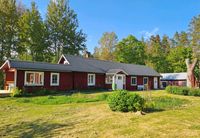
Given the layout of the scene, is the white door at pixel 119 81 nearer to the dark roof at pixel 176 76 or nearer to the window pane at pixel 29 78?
the window pane at pixel 29 78

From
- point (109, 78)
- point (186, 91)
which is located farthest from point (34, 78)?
point (186, 91)

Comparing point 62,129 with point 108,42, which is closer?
point 62,129

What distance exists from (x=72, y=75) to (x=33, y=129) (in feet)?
59.9

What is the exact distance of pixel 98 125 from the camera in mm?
8883

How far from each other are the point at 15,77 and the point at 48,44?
22624 mm

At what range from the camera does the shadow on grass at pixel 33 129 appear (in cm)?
806

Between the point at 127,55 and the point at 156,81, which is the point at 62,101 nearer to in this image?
the point at 156,81

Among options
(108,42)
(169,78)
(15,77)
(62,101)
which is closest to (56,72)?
(15,77)

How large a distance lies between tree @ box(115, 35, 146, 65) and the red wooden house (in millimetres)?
14285

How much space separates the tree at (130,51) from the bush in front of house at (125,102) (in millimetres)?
41214

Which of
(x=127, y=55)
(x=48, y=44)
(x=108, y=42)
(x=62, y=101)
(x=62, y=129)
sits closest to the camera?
(x=62, y=129)

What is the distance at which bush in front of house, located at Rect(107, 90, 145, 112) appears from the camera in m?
11.0

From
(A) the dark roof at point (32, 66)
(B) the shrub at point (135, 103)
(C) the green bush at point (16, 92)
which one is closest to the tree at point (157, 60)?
(A) the dark roof at point (32, 66)

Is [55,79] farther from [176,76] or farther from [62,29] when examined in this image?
[176,76]
